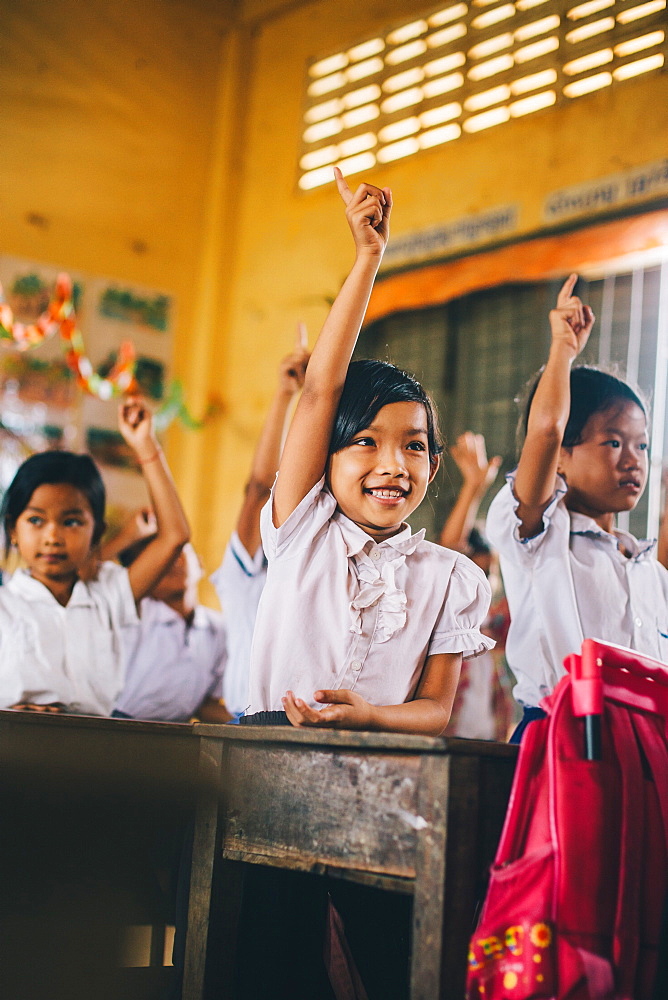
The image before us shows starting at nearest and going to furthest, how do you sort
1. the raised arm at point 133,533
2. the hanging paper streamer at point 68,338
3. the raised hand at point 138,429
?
the raised hand at point 138,429
the raised arm at point 133,533
the hanging paper streamer at point 68,338

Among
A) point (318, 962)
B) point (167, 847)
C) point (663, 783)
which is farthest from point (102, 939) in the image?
point (663, 783)

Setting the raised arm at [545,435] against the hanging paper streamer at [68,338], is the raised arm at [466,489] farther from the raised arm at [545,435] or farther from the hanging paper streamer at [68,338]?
the hanging paper streamer at [68,338]

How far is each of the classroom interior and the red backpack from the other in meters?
1.99

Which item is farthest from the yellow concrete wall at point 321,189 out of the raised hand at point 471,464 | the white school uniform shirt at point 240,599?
the white school uniform shirt at point 240,599

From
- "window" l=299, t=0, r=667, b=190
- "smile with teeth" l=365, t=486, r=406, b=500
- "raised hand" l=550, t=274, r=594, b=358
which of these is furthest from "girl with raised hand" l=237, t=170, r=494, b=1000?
"window" l=299, t=0, r=667, b=190

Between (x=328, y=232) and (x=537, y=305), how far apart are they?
1176 mm

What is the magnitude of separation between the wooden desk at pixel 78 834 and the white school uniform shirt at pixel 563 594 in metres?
0.69

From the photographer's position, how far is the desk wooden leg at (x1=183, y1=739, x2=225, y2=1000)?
1.36 metres

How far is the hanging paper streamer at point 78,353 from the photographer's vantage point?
4184 millimetres

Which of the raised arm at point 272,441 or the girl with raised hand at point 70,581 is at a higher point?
the raised arm at point 272,441

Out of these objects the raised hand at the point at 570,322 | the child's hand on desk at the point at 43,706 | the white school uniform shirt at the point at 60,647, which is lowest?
the child's hand on desk at the point at 43,706

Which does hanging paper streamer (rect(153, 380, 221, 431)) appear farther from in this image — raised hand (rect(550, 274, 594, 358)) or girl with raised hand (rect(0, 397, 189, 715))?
raised hand (rect(550, 274, 594, 358))

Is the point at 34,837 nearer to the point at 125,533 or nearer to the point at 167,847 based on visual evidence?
the point at 167,847

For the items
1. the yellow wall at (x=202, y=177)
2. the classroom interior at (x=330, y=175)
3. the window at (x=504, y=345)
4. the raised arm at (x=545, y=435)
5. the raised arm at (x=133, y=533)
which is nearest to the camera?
the raised arm at (x=545, y=435)
